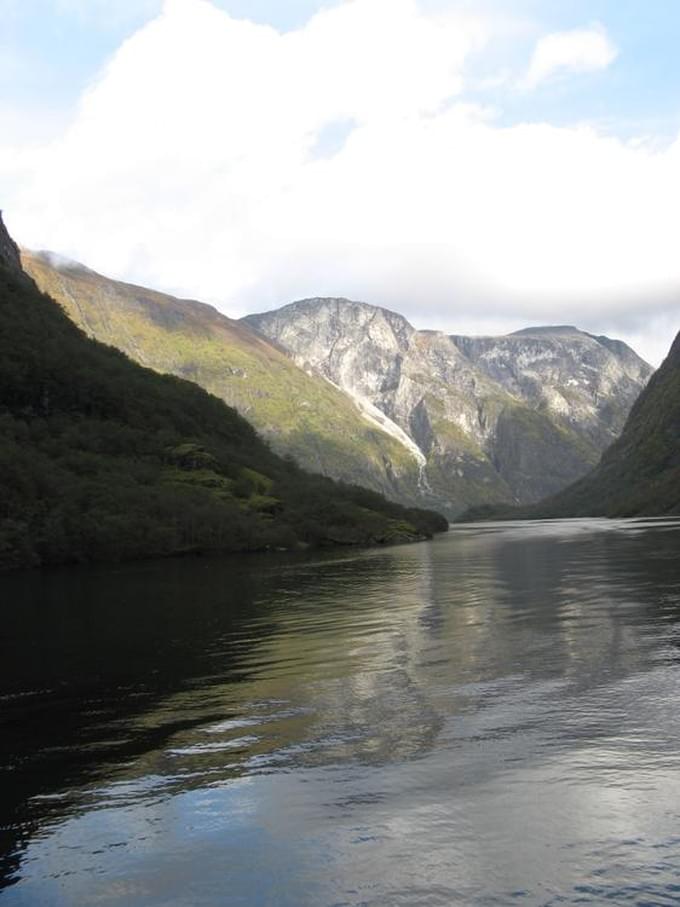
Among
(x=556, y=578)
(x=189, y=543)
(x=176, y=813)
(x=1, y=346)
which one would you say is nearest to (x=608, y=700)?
(x=176, y=813)

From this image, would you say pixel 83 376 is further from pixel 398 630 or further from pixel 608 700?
pixel 608 700

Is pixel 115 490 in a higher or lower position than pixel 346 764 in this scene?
higher

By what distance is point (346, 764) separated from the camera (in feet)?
62.4

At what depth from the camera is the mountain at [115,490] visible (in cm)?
12212

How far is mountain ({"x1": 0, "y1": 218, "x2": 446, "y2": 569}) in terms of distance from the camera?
12212 cm

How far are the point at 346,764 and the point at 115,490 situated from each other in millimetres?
123455

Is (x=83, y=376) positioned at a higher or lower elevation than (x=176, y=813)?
higher

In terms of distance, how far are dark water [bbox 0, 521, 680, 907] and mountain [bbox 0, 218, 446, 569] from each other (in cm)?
8188

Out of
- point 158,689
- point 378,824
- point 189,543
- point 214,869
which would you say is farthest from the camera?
point 189,543

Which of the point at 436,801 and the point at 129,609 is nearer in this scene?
the point at 436,801

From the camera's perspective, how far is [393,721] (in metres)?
22.7

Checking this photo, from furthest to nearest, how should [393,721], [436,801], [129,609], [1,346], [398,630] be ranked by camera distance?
[1,346], [129,609], [398,630], [393,721], [436,801]

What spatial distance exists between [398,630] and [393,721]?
1879 centimetres

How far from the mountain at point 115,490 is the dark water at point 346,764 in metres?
81.9
